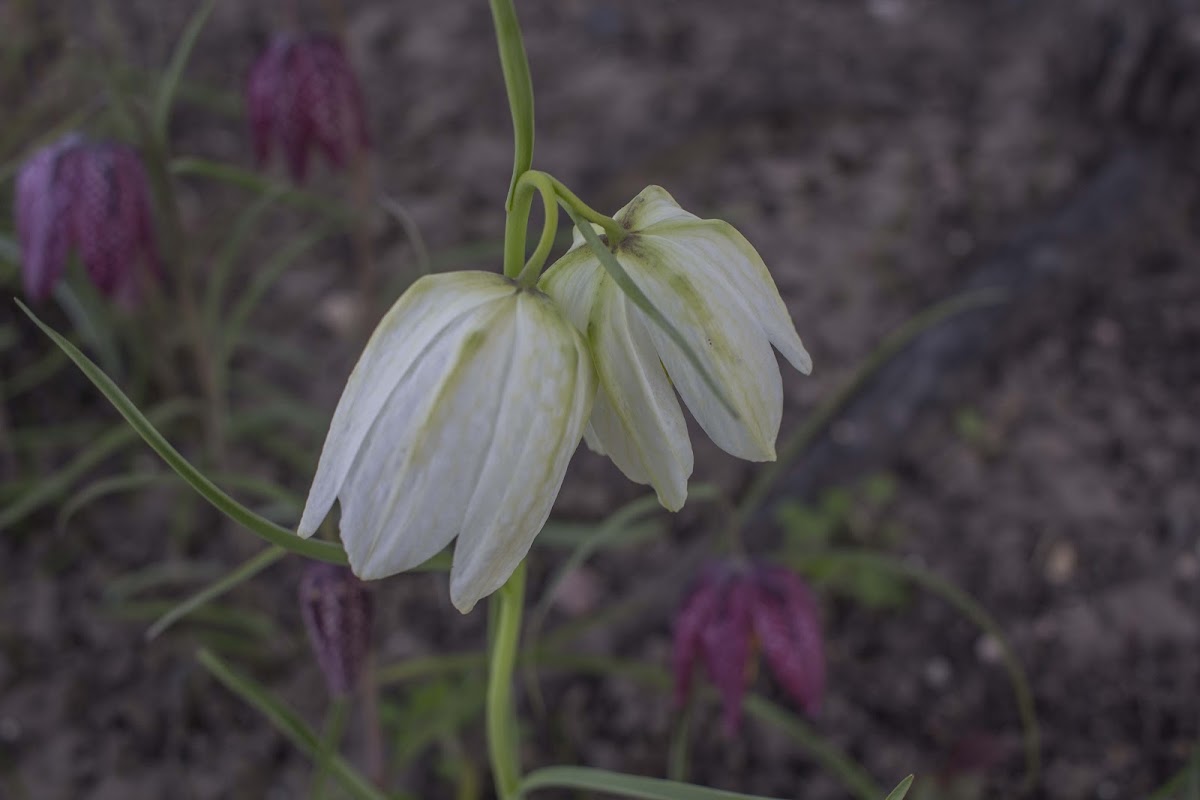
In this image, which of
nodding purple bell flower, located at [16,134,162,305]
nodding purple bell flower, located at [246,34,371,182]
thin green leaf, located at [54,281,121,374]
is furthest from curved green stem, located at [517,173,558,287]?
thin green leaf, located at [54,281,121,374]

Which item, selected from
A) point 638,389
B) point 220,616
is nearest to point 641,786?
point 638,389

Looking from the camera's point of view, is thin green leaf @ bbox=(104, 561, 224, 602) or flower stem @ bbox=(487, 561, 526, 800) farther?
thin green leaf @ bbox=(104, 561, 224, 602)

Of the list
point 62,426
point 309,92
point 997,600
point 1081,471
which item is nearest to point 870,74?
point 1081,471

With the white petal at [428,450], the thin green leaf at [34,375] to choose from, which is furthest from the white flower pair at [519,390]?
the thin green leaf at [34,375]

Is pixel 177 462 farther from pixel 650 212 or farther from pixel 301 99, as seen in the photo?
pixel 301 99

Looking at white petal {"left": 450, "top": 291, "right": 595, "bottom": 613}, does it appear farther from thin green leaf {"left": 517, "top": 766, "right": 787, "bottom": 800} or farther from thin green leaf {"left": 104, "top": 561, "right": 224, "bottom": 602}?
thin green leaf {"left": 104, "top": 561, "right": 224, "bottom": 602}

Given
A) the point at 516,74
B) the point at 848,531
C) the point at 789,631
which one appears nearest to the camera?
the point at 516,74
